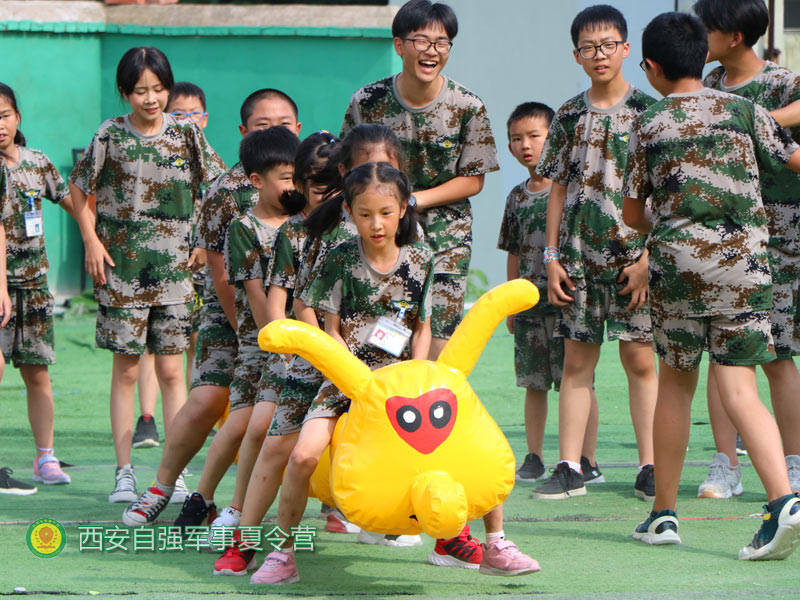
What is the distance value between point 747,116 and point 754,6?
1.12 m

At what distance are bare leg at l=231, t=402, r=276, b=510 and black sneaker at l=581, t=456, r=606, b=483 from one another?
1.97m

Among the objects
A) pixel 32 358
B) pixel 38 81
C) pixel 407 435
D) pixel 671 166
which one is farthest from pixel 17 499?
pixel 38 81

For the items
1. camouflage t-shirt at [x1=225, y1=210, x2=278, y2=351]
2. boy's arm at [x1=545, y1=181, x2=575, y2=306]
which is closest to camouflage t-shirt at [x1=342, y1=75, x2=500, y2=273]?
boy's arm at [x1=545, y1=181, x2=575, y2=306]

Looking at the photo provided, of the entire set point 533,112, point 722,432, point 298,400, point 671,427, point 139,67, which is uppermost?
point 139,67

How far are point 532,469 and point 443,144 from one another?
180 centimetres

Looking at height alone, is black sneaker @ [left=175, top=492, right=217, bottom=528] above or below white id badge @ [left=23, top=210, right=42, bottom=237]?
below

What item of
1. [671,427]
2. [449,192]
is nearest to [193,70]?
[449,192]

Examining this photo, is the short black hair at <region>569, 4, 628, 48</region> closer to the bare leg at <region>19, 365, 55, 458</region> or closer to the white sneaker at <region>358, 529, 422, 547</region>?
the white sneaker at <region>358, 529, 422, 547</region>

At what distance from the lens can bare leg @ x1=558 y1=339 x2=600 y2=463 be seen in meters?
5.90

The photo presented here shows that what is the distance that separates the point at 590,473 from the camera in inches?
250

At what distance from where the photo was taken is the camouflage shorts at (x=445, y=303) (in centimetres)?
562

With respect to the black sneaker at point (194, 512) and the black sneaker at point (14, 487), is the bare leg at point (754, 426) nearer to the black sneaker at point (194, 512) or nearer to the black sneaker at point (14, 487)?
the black sneaker at point (194, 512)

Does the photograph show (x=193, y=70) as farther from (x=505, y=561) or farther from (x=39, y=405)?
(x=505, y=561)

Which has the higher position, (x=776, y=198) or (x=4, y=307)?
(x=776, y=198)
